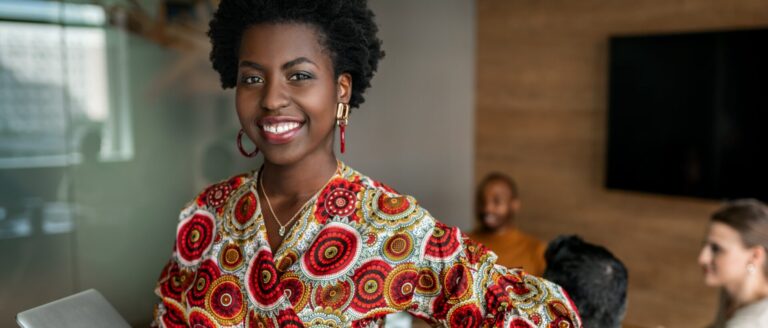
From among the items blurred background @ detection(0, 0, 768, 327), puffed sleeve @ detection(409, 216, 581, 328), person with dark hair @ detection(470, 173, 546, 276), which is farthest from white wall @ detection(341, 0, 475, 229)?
puffed sleeve @ detection(409, 216, 581, 328)

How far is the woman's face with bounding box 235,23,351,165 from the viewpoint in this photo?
111 centimetres

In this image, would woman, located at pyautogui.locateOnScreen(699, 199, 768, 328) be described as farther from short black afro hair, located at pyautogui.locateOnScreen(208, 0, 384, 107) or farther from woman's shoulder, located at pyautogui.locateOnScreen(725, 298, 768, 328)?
short black afro hair, located at pyautogui.locateOnScreen(208, 0, 384, 107)

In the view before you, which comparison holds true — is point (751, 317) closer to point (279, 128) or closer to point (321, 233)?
point (321, 233)

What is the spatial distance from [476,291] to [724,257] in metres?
1.33

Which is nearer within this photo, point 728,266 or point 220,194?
point 220,194

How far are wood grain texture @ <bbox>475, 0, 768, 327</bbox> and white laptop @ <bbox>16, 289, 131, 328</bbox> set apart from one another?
300 centimetres

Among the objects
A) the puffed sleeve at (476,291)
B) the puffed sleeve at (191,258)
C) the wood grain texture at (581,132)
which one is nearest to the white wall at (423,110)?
the wood grain texture at (581,132)

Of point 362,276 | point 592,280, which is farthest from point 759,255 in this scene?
point 362,276

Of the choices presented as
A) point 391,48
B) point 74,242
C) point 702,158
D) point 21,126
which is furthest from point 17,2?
point 702,158

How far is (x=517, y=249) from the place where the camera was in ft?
10.2

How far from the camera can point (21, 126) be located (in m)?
2.80

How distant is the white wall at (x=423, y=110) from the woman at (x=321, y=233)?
8.99 ft

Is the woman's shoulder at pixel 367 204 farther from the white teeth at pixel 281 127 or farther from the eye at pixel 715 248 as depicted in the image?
the eye at pixel 715 248

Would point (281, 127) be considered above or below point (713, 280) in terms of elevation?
above
